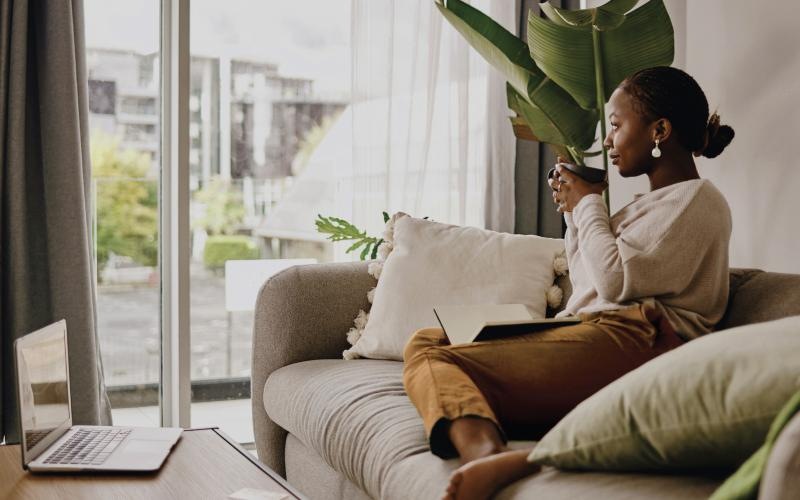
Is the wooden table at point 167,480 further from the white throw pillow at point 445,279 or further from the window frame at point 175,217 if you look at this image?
the window frame at point 175,217

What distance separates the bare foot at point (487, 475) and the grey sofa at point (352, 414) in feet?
0.06

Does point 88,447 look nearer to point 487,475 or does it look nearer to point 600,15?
point 487,475

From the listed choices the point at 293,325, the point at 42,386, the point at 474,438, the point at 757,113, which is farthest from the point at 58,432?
the point at 757,113

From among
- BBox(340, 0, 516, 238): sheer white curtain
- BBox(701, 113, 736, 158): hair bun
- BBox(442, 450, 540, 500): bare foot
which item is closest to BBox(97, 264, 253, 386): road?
BBox(340, 0, 516, 238): sheer white curtain

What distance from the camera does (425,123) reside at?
11.7ft

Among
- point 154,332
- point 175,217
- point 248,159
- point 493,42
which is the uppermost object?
point 493,42

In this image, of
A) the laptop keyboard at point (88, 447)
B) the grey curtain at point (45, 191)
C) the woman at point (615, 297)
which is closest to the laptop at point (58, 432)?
the laptop keyboard at point (88, 447)

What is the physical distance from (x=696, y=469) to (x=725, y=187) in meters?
1.81

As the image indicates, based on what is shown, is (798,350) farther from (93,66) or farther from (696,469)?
(93,66)

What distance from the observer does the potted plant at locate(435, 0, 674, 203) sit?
2.56 meters

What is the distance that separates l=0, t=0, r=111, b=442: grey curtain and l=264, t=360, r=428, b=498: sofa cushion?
859 millimetres

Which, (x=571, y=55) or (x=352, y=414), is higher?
(x=571, y=55)

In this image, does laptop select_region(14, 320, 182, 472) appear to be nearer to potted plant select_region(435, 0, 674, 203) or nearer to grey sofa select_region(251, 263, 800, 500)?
grey sofa select_region(251, 263, 800, 500)

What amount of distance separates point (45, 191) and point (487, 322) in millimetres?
1856
